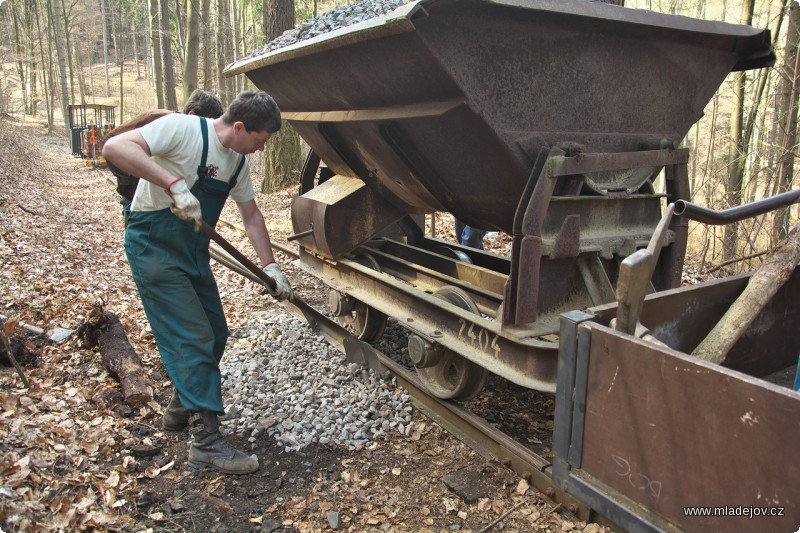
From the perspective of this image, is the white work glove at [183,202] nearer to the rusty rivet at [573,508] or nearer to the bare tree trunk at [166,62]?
the rusty rivet at [573,508]

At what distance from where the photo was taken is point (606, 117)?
3807 millimetres

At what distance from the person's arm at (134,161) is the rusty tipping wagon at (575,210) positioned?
138 cm

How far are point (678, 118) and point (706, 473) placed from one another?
10.6 ft

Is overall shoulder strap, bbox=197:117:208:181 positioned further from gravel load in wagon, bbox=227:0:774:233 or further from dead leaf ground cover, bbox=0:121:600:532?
dead leaf ground cover, bbox=0:121:600:532

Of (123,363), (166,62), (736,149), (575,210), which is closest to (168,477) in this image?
(123,363)

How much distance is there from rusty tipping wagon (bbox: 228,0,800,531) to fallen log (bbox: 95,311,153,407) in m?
1.85

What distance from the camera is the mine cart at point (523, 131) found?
10.7ft

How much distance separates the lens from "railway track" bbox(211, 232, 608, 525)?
3.07 m

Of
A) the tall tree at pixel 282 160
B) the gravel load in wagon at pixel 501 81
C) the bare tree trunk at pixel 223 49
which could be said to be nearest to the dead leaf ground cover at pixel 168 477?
the gravel load in wagon at pixel 501 81

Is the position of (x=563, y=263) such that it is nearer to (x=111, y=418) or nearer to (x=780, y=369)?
(x=780, y=369)

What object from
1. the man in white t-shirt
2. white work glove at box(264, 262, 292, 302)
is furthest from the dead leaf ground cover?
white work glove at box(264, 262, 292, 302)

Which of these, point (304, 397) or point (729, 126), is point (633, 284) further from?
point (729, 126)

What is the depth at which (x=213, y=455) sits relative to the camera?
11.2 ft

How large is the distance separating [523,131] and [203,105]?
2902mm
